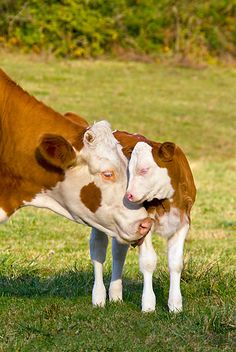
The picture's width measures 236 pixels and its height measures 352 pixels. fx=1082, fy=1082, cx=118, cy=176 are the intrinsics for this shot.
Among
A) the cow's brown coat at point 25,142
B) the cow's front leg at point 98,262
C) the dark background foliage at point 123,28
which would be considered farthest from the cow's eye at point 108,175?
the dark background foliage at point 123,28

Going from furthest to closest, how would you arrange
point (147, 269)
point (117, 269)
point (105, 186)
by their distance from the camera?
point (117, 269), point (147, 269), point (105, 186)

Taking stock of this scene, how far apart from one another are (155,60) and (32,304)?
77.3 feet

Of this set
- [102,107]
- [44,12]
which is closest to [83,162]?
[102,107]

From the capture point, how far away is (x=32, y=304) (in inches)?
279

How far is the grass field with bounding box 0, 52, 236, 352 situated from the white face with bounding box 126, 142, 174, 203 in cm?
75

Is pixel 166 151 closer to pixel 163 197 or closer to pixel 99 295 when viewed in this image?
pixel 163 197

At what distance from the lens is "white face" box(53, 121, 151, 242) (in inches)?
257

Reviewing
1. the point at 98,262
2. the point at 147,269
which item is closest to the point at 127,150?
the point at 147,269

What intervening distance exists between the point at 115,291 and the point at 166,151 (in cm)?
116

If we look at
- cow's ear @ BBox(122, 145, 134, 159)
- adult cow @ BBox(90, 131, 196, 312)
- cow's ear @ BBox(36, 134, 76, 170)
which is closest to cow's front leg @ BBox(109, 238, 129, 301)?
adult cow @ BBox(90, 131, 196, 312)

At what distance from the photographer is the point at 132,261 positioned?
1010 cm

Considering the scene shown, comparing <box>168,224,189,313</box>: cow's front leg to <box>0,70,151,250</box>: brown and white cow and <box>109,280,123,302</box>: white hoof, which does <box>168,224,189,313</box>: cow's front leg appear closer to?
<box>0,70,151,250</box>: brown and white cow

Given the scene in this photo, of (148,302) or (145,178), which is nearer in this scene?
(145,178)

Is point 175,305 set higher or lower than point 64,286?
higher
